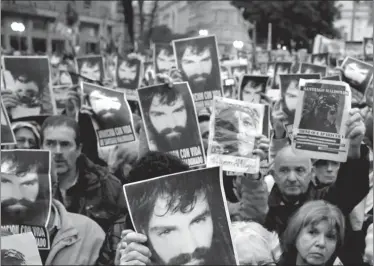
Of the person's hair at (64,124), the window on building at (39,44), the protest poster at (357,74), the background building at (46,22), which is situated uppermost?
the protest poster at (357,74)

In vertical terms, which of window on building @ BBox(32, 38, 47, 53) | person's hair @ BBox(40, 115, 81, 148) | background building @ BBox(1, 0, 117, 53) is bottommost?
window on building @ BBox(32, 38, 47, 53)

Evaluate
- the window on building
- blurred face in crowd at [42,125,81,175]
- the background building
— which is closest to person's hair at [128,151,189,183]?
blurred face in crowd at [42,125,81,175]

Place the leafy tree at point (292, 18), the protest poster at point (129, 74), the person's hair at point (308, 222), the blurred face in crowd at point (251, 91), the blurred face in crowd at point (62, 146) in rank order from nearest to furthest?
the person's hair at point (308, 222) → the blurred face in crowd at point (62, 146) → the blurred face in crowd at point (251, 91) → the protest poster at point (129, 74) → the leafy tree at point (292, 18)

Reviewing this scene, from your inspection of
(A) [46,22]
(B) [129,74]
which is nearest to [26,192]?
(B) [129,74]

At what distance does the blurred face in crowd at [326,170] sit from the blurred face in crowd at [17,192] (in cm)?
150

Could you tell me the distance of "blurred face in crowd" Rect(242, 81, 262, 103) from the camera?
6758mm

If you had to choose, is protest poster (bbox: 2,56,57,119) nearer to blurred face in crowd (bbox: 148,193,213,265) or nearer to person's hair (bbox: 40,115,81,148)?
person's hair (bbox: 40,115,81,148)

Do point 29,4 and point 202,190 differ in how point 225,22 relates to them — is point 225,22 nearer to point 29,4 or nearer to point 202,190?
point 29,4

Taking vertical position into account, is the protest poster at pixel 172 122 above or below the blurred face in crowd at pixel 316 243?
→ above

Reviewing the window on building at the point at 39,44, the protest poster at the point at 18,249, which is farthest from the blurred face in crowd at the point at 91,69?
the window on building at the point at 39,44

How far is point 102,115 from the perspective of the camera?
5273 mm

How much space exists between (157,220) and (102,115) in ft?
9.38

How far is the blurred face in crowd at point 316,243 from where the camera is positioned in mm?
3000

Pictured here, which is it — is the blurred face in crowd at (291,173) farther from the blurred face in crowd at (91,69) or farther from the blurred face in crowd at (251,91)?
the blurred face in crowd at (91,69)
